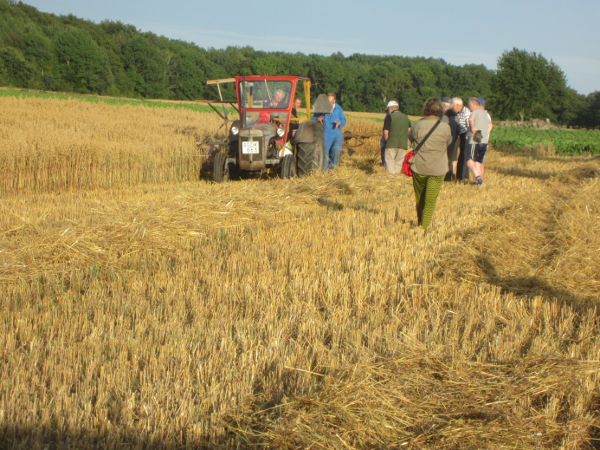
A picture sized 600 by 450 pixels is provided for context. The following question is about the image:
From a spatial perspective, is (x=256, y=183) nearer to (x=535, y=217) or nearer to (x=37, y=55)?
(x=535, y=217)

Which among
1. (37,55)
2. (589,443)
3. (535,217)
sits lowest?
(589,443)

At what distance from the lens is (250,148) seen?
9.38 m

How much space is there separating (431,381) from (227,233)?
3.79 meters

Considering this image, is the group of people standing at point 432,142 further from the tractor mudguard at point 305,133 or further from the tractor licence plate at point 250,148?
the tractor licence plate at point 250,148

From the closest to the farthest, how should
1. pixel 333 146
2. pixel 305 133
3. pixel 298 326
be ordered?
pixel 298 326 → pixel 305 133 → pixel 333 146

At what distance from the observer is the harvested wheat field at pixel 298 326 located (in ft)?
7.52

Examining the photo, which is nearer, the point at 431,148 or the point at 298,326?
the point at 298,326

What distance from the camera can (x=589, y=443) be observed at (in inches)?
88.7

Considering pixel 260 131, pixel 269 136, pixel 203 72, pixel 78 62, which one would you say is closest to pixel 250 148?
pixel 260 131

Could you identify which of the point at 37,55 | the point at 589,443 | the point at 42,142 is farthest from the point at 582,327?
the point at 37,55

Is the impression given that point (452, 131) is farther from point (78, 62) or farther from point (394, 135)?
point (78, 62)

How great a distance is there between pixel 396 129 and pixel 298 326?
7.43 meters

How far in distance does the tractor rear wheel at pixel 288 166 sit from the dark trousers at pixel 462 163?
341cm

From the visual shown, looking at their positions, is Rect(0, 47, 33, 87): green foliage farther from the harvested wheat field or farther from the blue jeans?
the harvested wheat field
